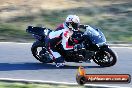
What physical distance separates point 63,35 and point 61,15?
7.07m

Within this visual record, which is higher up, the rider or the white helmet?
the white helmet

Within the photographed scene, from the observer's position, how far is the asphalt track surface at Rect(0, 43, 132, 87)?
1557cm

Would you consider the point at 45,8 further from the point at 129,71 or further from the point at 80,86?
the point at 80,86

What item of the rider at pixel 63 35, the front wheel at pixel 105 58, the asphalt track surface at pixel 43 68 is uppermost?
the rider at pixel 63 35

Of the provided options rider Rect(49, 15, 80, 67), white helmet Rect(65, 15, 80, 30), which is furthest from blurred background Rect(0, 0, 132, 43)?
white helmet Rect(65, 15, 80, 30)

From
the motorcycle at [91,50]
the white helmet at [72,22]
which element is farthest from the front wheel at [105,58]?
the white helmet at [72,22]

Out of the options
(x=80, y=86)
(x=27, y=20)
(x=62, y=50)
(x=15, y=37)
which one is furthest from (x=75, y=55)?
(x=27, y=20)

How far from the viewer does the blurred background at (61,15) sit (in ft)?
68.3

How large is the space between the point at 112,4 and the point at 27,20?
4214 mm

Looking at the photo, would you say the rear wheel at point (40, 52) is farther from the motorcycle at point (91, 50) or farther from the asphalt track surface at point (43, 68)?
the motorcycle at point (91, 50)

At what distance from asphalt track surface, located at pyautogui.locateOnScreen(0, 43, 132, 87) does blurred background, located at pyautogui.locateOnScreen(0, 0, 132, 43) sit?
207 centimetres

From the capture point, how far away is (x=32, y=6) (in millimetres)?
24594

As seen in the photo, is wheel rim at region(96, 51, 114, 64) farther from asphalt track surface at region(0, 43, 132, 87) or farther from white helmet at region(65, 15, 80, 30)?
white helmet at region(65, 15, 80, 30)

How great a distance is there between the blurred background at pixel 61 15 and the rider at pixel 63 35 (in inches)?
153
